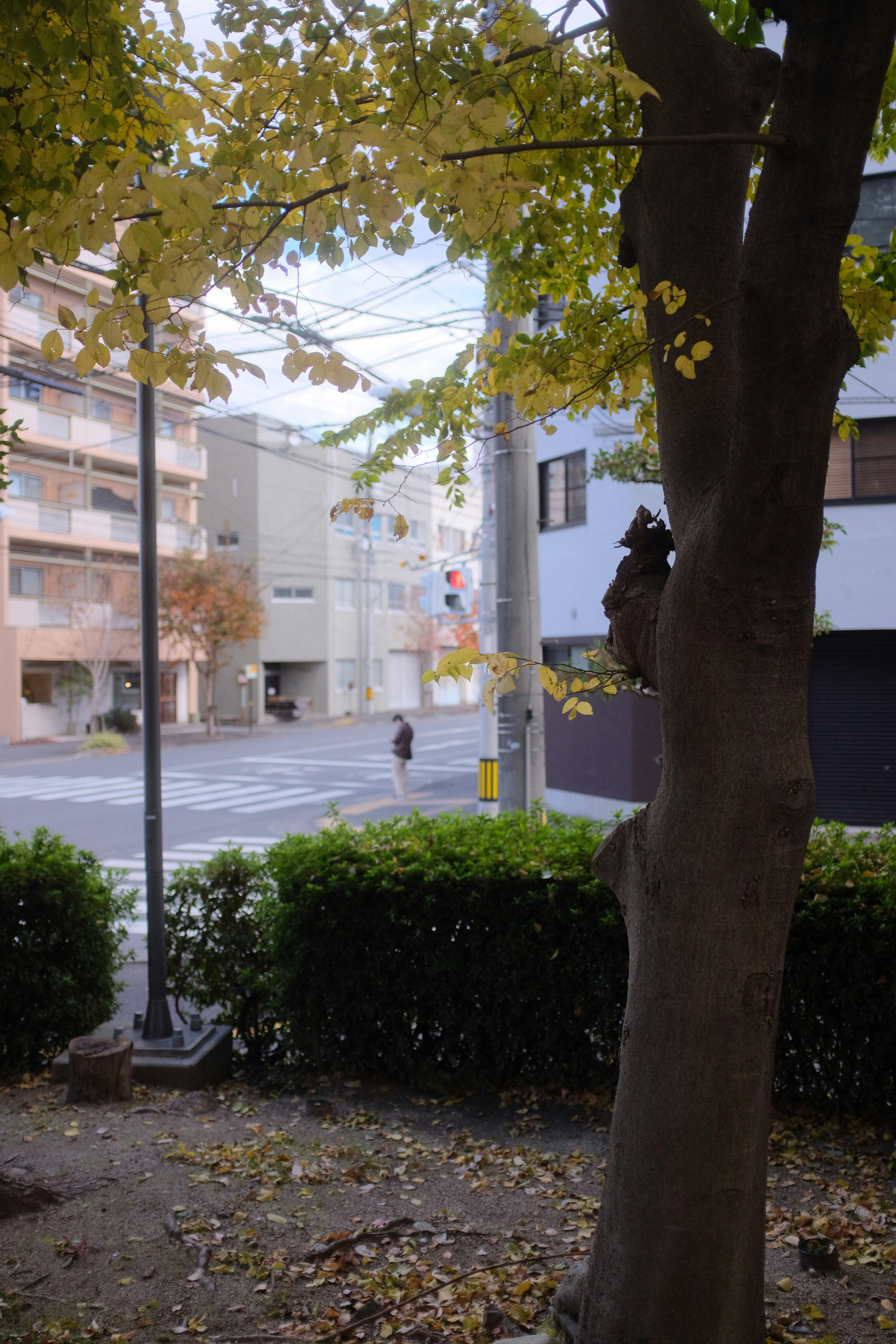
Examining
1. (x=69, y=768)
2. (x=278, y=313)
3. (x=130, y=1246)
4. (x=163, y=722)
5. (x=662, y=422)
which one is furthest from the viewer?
(x=163, y=722)

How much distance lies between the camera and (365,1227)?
387 cm

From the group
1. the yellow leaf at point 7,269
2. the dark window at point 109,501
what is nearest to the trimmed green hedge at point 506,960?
the yellow leaf at point 7,269

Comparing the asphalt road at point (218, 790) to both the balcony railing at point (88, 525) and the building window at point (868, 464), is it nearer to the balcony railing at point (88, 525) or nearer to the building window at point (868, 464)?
the balcony railing at point (88, 525)

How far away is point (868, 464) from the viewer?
14.2 metres

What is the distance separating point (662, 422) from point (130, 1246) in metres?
3.56

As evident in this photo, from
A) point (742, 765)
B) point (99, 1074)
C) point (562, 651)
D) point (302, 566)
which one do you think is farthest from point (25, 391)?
point (742, 765)

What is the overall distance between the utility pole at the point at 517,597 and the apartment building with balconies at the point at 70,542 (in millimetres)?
25870

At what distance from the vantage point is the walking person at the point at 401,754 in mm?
20922

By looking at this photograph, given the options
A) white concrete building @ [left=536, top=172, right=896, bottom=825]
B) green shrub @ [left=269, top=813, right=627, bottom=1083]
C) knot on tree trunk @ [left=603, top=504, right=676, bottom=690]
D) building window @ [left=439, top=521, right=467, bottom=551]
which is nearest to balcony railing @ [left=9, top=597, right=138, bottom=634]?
white concrete building @ [left=536, top=172, right=896, bottom=825]

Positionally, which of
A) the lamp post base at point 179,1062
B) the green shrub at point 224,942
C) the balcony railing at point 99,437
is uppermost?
the balcony railing at point 99,437

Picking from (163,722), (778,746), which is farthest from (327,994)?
(163,722)

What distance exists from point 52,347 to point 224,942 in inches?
179

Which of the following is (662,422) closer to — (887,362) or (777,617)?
(777,617)

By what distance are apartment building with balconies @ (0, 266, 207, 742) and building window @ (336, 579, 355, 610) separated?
469 inches
